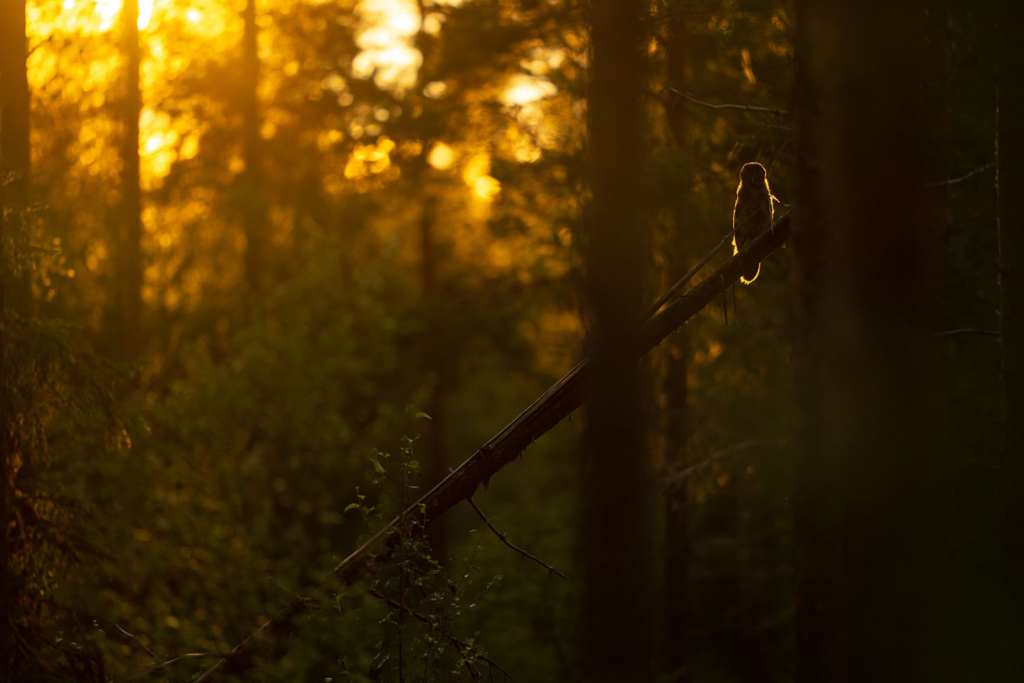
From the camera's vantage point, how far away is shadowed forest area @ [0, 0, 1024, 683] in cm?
412

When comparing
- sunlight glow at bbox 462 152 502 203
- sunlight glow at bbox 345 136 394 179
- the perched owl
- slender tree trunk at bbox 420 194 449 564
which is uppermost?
the perched owl

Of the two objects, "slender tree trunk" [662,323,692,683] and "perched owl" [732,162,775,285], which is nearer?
"perched owl" [732,162,775,285]

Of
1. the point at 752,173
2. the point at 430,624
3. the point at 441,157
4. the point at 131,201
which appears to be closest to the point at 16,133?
the point at 430,624

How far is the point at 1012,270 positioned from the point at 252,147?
14.9 m

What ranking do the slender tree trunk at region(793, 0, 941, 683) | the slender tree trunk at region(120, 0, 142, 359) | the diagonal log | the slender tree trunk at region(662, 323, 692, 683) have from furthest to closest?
1. the slender tree trunk at region(120, 0, 142, 359)
2. the slender tree trunk at region(662, 323, 692, 683)
3. the diagonal log
4. the slender tree trunk at region(793, 0, 941, 683)

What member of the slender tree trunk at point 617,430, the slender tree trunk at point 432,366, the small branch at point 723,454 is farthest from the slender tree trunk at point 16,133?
the slender tree trunk at point 432,366

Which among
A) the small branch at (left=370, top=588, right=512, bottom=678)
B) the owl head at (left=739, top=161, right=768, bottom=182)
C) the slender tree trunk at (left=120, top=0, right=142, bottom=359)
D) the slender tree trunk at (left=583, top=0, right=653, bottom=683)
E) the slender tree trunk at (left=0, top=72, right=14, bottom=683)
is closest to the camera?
the slender tree trunk at (left=583, top=0, right=653, bottom=683)

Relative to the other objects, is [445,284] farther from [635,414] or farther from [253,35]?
[635,414]

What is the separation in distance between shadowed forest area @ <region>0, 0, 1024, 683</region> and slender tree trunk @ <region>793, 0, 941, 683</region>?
2 centimetres

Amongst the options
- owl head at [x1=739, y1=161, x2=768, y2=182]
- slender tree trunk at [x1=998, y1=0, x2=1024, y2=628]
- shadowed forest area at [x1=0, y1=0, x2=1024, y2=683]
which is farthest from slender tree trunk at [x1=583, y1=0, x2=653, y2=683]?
slender tree trunk at [x1=998, y1=0, x2=1024, y2=628]

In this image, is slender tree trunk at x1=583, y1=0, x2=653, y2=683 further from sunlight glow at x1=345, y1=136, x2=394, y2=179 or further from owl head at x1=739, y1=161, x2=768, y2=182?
sunlight glow at x1=345, y1=136, x2=394, y2=179

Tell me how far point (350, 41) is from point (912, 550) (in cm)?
1651

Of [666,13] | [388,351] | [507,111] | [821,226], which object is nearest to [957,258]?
[666,13]

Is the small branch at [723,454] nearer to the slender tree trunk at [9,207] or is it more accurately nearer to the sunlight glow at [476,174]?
the slender tree trunk at [9,207]
